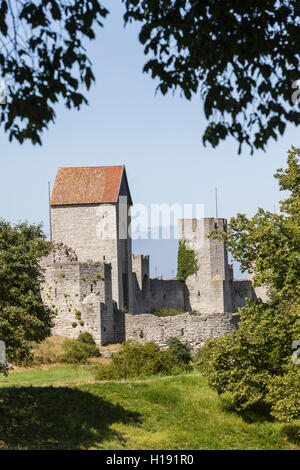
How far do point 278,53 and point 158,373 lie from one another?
19883 mm

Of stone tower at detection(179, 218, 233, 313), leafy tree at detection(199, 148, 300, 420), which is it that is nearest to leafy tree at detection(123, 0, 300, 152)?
leafy tree at detection(199, 148, 300, 420)

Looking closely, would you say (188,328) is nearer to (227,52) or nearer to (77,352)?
(77,352)

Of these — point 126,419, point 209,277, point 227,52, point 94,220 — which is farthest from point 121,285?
point 227,52

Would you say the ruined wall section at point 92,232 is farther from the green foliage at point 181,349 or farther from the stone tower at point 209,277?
the stone tower at point 209,277

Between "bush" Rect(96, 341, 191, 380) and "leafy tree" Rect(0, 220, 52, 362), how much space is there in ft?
18.4

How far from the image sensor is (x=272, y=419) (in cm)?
2280

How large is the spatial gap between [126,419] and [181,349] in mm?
12104

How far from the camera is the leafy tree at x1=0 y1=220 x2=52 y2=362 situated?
19812 millimetres

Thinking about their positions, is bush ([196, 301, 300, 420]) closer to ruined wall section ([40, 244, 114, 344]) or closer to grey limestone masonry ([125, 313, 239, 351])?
grey limestone masonry ([125, 313, 239, 351])

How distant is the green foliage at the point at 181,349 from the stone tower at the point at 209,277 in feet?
92.9

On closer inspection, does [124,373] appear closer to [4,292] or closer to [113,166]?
[4,292]

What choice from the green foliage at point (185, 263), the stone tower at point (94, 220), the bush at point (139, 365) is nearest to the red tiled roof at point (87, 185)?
the stone tower at point (94, 220)

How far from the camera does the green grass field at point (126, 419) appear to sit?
62.5 feet
